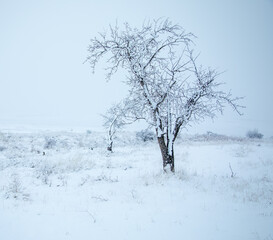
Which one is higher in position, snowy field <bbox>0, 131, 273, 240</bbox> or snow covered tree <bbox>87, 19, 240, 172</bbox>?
snow covered tree <bbox>87, 19, 240, 172</bbox>

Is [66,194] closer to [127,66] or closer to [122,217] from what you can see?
[122,217]

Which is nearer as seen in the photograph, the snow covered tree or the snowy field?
the snowy field

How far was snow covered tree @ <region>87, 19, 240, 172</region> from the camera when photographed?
8875mm

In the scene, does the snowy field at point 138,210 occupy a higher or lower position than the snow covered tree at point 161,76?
lower

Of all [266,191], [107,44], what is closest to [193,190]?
[266,191]

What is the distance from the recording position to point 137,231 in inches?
164

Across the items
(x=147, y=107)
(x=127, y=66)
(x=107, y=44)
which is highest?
(x=107, y=44)

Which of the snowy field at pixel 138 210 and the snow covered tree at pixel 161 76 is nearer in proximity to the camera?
the snowy field at pixel 138 210

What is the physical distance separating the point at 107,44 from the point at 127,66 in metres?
1.24

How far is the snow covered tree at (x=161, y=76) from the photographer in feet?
29.1

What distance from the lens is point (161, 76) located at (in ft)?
29.1

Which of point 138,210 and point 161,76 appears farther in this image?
point 161,76

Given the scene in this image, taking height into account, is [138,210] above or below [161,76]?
below

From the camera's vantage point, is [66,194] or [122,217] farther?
[66,194]
